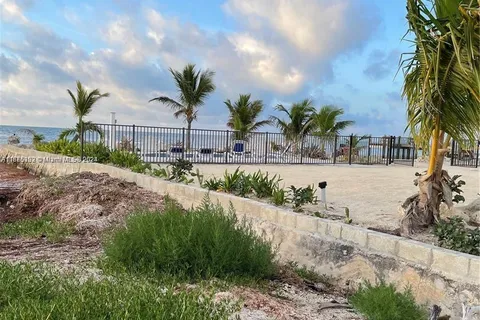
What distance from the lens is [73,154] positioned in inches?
561

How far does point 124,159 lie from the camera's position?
36.6 feet

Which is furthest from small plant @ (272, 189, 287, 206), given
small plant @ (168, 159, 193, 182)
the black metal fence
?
the black metal fence

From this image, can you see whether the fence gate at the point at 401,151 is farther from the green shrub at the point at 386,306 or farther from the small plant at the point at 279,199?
the green shrub at the point at 386,306

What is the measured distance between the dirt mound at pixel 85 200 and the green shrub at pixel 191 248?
2397 millimetres

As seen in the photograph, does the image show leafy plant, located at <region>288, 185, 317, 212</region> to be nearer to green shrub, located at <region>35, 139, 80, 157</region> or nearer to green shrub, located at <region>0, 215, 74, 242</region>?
green shrub, located at <region>0, 215, 74, 242</region>

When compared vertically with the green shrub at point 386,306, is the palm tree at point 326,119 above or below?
above

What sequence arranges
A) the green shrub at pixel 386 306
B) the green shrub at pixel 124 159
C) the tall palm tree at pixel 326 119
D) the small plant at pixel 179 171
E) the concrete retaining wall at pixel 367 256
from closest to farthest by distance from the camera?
1. the green shrub at pixel 386 306
2. the concrete retaining wall at pixel 367 256
3. the small plant at pixel 179 171
4. the green shrub at pixel 124 159
5. the tall palm tree at pixel 326 119

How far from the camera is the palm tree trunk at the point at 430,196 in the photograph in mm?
4738

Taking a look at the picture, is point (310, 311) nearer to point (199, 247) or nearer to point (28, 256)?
point (199, 247)

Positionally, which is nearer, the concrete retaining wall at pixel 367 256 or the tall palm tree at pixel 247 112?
the concrete retaining wall at pixel 367 256

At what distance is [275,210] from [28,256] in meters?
2.82

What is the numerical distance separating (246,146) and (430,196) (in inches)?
548

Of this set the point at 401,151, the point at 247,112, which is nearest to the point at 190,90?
the point at 247,112

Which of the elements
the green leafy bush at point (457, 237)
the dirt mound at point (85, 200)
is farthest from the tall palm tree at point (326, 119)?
the green leafy bush at point (457, 237)
